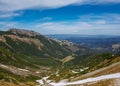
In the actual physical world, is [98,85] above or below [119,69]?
below

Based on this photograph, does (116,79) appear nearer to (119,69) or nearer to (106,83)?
(106,83)

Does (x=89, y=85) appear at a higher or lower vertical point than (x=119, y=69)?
lower

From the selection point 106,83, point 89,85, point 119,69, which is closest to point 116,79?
point 106,83

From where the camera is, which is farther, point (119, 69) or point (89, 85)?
point (119, 69)

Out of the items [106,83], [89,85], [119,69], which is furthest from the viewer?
[119,69]

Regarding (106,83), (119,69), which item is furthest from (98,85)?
(119,69)

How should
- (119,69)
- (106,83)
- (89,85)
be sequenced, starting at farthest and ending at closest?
(119,69), (89,85), (106,83)

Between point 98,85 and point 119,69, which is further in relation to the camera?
point 119,69
